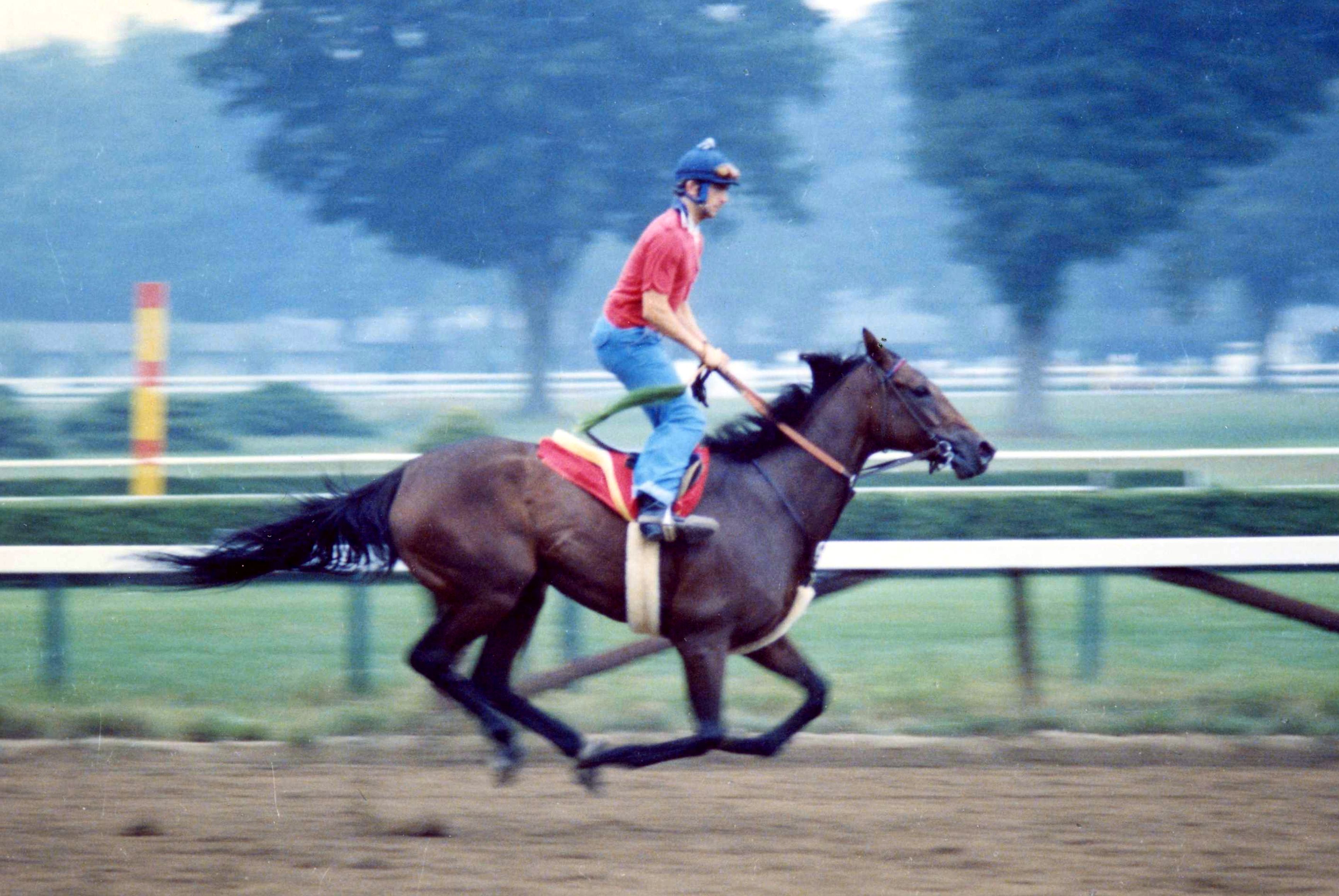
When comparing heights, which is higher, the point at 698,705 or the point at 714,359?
the point at 714,359

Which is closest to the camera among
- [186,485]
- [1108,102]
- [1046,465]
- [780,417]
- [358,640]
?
[780,417]

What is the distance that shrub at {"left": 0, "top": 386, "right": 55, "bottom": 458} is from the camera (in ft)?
44.0

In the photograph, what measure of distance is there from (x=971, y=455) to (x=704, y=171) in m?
1.24

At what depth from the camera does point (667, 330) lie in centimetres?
474

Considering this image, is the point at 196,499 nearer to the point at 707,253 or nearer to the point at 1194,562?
the point at 1194,562

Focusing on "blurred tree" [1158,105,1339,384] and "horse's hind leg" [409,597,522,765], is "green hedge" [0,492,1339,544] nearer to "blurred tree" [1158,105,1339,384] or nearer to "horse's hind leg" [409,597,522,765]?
"horse's hind leg" [409,597,522,765]

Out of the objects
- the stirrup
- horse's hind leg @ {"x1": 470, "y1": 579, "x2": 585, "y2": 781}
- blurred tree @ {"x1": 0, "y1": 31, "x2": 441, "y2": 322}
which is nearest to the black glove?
the stirrup

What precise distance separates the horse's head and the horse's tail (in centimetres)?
160

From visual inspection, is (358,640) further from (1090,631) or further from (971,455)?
(1090,631)

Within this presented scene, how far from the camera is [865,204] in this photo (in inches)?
822

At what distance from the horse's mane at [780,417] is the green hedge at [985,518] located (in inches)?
107

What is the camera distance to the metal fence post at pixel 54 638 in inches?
247

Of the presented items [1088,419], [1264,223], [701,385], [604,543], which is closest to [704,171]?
[701,385]

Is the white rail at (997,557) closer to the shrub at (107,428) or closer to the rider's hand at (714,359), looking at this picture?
the rider's hand at (714,359)
